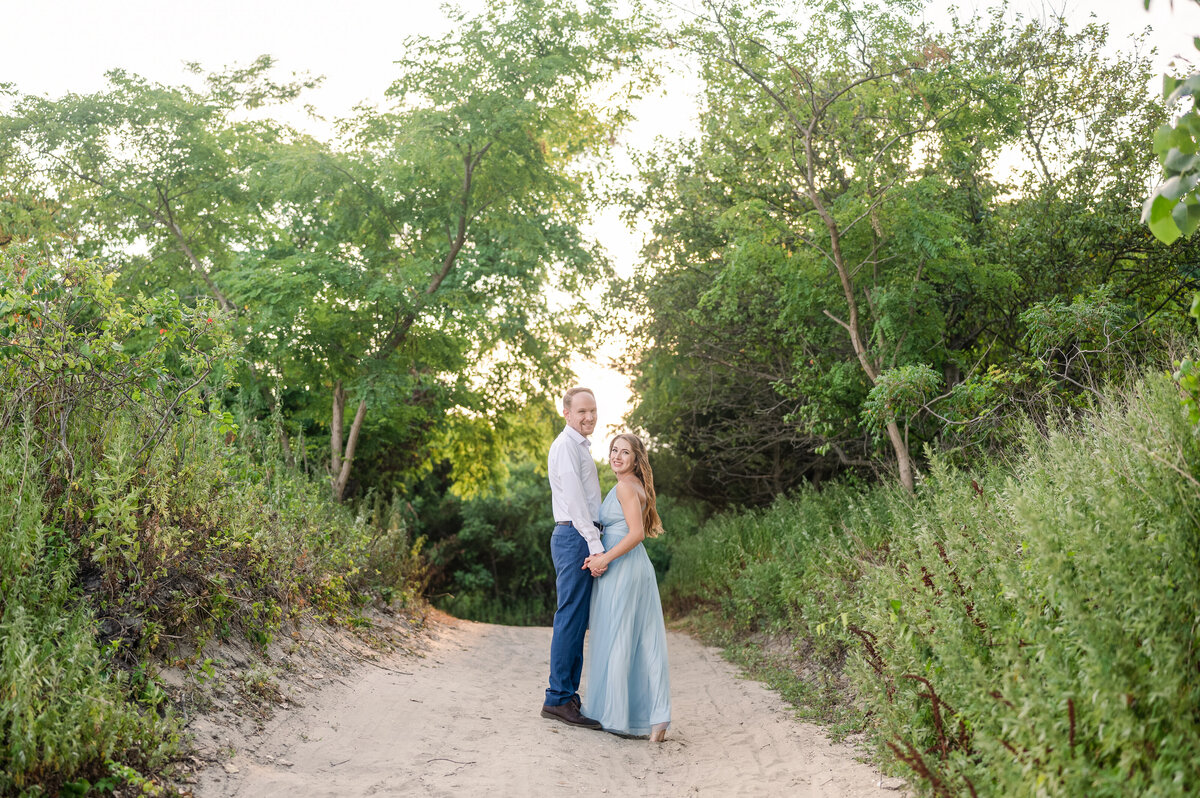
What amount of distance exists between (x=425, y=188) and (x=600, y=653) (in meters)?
9.08

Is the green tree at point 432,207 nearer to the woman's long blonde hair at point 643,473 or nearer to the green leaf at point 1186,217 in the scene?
the woman's long blonde hair at point 643,473

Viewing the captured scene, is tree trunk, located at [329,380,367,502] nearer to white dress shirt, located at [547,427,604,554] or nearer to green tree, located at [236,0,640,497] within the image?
green tree, located at [236,0,640,497]

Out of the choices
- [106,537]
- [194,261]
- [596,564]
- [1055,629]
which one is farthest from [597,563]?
[194,261]

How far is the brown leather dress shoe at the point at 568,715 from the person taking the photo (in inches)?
246

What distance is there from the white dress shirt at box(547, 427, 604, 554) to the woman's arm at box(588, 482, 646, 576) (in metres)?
0.09

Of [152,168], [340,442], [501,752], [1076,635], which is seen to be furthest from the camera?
[340,442]

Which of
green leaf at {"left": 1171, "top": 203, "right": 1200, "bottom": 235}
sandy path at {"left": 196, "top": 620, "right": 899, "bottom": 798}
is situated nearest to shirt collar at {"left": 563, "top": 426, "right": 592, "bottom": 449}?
sandy path at {"left": 196, "top": 620, "right": 899, "bottom": 798}

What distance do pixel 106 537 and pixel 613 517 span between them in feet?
11.0

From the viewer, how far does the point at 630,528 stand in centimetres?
640

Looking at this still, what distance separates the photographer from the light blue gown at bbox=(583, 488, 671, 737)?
6145 millimetres

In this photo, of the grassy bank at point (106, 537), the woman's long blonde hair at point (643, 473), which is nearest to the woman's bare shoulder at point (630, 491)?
the woman's long blonde hair at point (643, 473)

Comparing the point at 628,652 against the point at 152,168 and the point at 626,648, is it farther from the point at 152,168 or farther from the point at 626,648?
the point at 152,168

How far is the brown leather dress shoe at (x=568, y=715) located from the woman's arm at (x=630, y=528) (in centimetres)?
102

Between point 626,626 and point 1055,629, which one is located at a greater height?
point 1055,629
